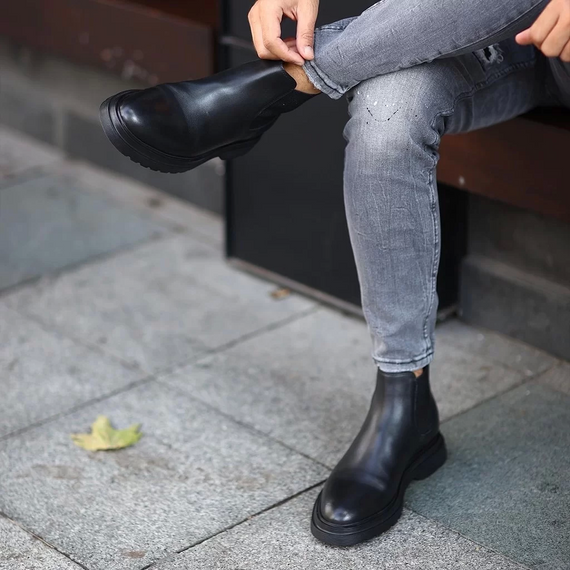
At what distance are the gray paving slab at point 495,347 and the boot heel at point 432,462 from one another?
1.76ft

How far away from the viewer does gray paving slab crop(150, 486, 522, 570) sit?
2020 millimetres

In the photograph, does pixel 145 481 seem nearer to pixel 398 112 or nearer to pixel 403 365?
pixel 403 365

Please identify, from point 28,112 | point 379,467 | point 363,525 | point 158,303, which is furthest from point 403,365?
point 28,112

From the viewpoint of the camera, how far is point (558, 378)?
2.71 meters

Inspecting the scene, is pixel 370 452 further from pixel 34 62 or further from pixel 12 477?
pixel 34 62

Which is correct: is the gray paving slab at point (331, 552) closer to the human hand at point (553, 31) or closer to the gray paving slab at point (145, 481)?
the gray paving slab at point (145, 481)

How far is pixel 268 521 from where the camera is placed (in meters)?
2.17

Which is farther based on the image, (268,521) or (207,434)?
(207,434)

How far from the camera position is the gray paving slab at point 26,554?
2055mm

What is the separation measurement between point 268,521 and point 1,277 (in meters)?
1.62

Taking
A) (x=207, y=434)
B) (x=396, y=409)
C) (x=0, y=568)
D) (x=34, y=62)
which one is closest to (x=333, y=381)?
(x=207, y=434)

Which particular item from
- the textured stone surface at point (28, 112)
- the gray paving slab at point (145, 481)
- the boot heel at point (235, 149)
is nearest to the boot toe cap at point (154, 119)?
the boot heel at point (235, 149)

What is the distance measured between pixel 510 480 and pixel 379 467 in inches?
14.0

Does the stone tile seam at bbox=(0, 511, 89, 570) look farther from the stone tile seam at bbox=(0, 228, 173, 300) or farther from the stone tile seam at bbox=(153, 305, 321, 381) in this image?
the stone tile seam at bbox=(0, 228, 173, 300)
